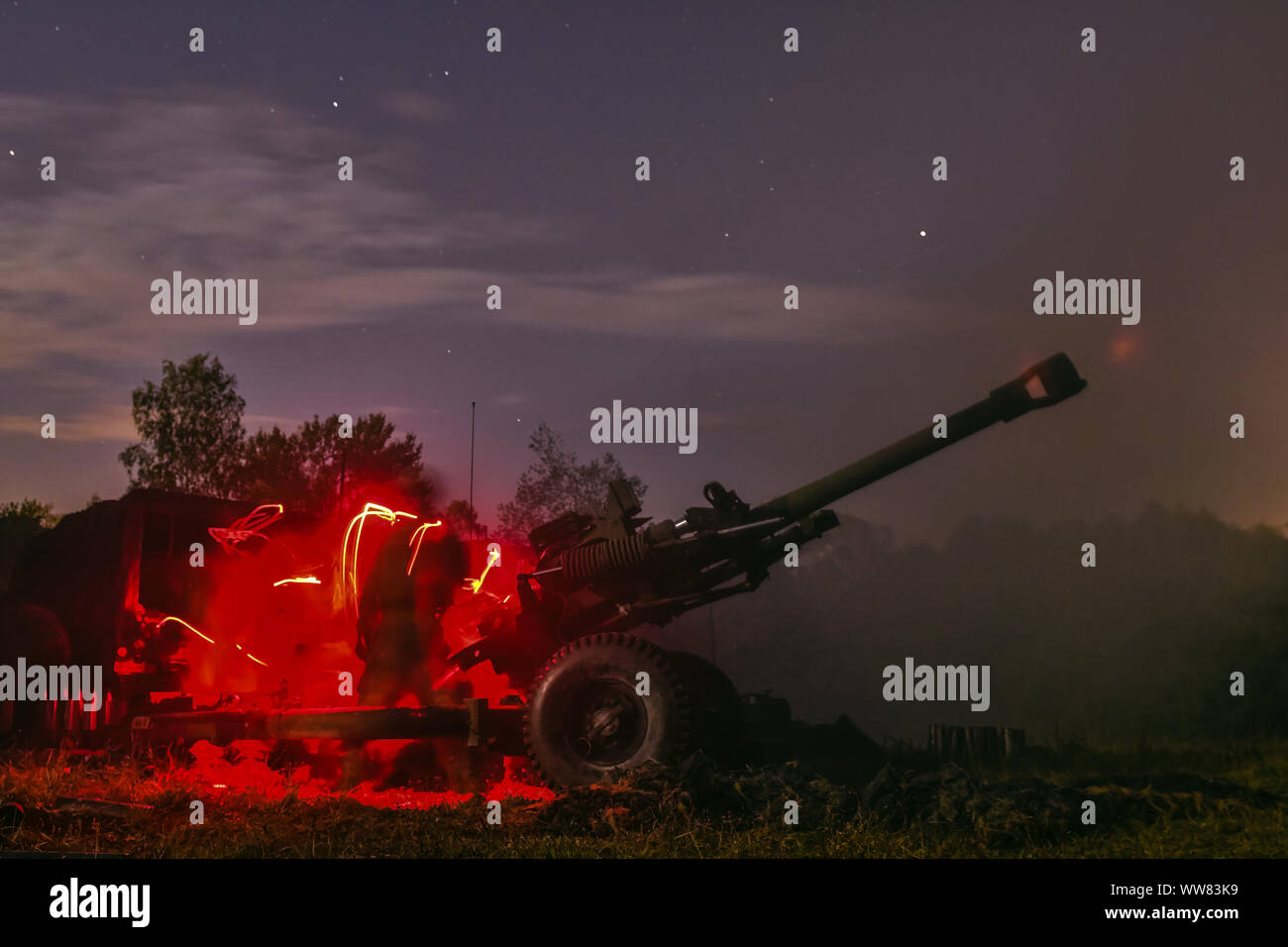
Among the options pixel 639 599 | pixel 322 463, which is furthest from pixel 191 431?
pixel 639 599

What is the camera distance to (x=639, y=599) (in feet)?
39.9

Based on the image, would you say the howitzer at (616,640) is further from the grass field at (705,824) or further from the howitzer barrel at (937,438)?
the grass field at (705,824)

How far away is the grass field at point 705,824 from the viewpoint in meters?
8.60

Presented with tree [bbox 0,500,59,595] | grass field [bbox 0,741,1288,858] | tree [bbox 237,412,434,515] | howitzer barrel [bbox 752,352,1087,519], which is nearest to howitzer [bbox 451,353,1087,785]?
howitzer barrel [bbox 752,352,1087,519]

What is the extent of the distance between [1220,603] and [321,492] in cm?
2723

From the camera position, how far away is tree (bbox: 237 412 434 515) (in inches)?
1412

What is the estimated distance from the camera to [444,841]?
28.9ft

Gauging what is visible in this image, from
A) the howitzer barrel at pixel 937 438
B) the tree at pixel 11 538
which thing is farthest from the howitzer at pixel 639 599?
the tree at pixel 11 538

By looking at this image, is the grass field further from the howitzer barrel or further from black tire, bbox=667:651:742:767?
the howitzer barrel

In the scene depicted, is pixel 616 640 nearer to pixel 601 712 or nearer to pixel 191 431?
pixel 601 712

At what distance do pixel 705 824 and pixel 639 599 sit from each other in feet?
11.4

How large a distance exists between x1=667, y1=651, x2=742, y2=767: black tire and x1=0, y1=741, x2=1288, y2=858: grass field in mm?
1193

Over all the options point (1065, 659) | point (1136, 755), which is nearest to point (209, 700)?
point (1136, 755)
